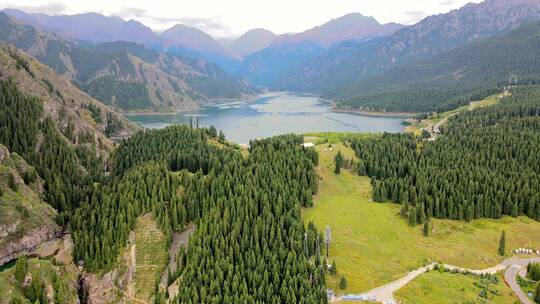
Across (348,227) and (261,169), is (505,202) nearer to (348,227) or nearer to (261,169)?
(348,227)

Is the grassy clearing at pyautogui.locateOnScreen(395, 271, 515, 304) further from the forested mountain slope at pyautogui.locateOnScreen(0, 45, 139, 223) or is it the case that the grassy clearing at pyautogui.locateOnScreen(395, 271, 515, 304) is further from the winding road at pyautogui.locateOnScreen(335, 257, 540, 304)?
the forested mountain slope at pyautogui.locateOnScreen(0, 45, 139, 223)

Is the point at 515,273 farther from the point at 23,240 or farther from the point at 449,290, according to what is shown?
the point at 23,240

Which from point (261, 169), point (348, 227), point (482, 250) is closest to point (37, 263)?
point (261, 169)

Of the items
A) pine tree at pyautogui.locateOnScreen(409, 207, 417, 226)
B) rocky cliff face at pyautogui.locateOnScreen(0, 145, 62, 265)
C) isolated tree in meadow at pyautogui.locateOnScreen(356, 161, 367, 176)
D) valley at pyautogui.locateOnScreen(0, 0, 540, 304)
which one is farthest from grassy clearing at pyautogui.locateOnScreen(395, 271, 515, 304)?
rocky cliff face at pyautogui.locateOnScreen(0, 145, 62, 265)

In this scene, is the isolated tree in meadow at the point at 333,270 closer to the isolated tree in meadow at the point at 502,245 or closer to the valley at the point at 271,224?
the valley at the point at 271,224

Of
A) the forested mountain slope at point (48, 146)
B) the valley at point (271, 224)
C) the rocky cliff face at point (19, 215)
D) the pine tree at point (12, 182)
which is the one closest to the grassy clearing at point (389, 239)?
the valley at point (271, 224)

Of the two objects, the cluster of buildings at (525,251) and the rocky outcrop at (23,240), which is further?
the rocky outcrop at (23,240)
